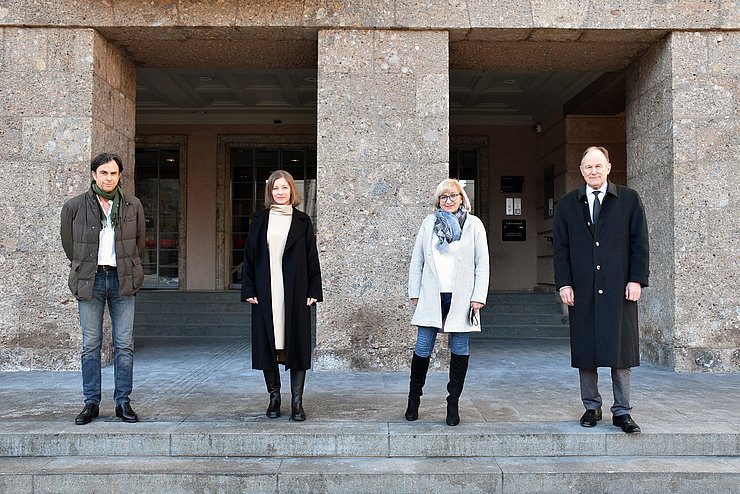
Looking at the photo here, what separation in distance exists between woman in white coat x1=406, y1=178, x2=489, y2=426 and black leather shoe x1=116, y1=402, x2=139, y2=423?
1.98 m

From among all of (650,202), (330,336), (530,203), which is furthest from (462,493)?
(530,203)

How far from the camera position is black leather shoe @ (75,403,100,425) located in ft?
14.8

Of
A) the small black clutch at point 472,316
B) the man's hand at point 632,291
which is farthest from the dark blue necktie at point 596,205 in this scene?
the small black clutch at point 472,316

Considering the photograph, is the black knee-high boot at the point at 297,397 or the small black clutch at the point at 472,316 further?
the black knee-high boot at the point at 297,397

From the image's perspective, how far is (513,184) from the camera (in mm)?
14000

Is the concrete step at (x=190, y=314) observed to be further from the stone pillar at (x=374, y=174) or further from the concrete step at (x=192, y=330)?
the stone pillar at (x=374, y=174)

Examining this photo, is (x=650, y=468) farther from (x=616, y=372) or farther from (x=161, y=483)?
(x=161, y=483)

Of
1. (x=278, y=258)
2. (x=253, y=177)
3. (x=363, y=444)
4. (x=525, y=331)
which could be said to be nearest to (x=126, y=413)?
(x=278, y=258)

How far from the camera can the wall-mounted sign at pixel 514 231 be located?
13883 millimetres

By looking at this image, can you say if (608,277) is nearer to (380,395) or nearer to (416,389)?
(416,389)

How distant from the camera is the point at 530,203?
1399 centimetres

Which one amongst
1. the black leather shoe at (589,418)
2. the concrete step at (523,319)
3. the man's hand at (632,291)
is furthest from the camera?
the concrete step at (523,319)

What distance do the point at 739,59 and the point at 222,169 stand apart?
10220mm

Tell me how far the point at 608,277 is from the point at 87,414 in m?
3.78
